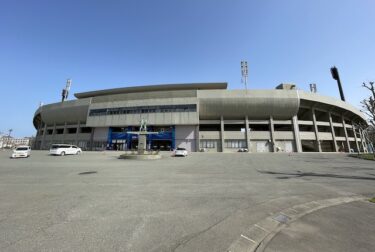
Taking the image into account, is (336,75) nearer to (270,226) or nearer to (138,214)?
(270,226)

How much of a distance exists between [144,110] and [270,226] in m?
48.8

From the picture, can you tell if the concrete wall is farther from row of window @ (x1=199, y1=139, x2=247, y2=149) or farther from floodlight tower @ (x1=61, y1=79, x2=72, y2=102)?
floodlight tower @ (x1=61, y1=79, x2=72, y2=102)

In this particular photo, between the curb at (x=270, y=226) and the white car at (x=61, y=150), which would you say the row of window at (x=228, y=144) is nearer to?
the white car at (x=61, y=150)

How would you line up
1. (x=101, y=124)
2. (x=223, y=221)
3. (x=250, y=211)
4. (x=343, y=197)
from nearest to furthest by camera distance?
(x=223, y=221) → (x=250, y=211) → (x=343, y=197) → (x=101, y=124)

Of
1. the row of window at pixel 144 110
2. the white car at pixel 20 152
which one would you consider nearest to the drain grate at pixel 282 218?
the white car at pixel 20 152

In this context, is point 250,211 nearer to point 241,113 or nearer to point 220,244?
point 220,244

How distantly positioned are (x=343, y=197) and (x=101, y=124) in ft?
183

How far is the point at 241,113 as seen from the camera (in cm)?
4888

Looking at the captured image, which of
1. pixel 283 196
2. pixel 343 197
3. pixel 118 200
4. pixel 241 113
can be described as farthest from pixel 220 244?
pixel 241 113

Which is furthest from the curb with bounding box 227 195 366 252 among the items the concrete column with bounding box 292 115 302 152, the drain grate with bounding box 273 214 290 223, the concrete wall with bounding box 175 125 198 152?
the concrete column with bounding box 292 115 302 152

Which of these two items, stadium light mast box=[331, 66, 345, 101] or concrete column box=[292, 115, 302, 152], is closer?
concrete column box=[292, 115, 302, 152]

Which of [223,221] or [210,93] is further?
[210,93]

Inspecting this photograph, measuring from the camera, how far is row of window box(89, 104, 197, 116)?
48031mm

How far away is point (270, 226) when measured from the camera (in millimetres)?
3973
